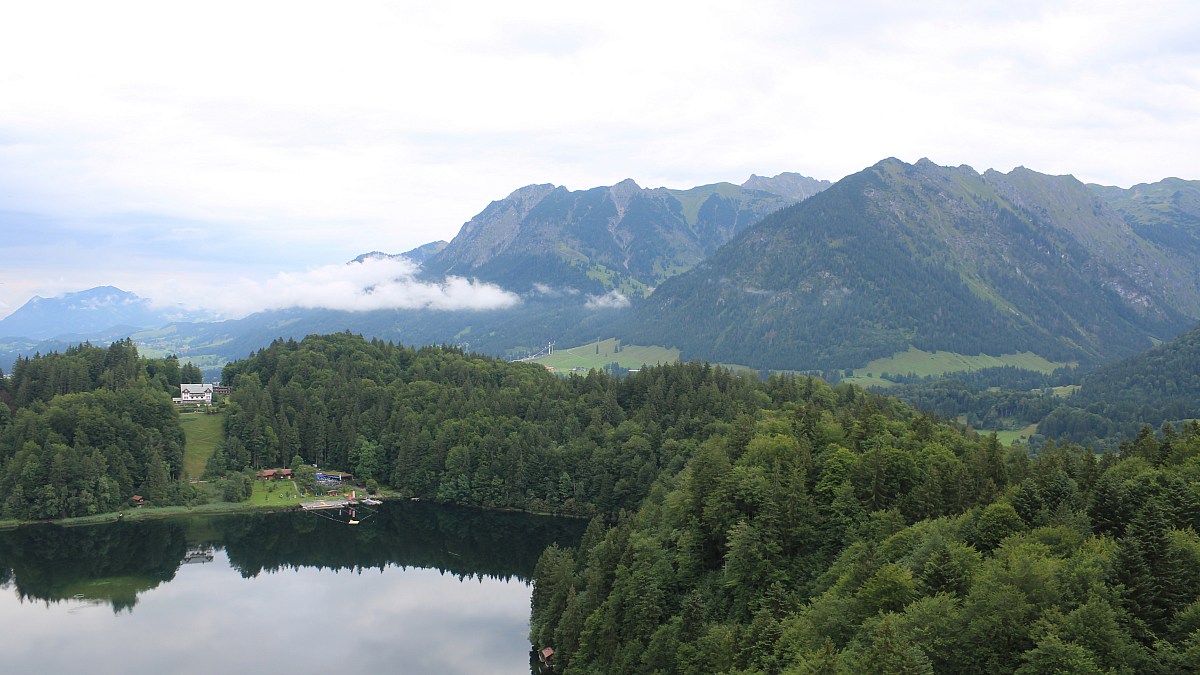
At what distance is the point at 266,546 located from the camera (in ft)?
319

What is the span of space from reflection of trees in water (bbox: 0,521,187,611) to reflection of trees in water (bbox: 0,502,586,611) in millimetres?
97

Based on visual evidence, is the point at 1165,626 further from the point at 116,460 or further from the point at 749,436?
the point at 116,460

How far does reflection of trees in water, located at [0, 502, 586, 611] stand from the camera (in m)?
84.3

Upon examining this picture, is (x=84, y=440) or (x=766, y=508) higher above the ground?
(x=84, y=440)

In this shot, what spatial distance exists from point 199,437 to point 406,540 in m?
50.2

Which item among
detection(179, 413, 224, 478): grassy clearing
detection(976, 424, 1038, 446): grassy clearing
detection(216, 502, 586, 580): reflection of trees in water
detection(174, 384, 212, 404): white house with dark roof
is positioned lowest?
detection(976, 424, 1038, 446): grassy clearing

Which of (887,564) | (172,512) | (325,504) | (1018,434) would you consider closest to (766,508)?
(887,564)

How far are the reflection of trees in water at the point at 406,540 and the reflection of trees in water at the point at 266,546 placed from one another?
0.37ft

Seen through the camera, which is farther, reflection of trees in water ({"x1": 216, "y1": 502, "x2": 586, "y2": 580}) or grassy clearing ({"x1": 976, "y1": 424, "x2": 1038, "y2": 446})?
grassy clearing ({"x1": 976, "y1": 424, "x2": 1038, "y2": 446})

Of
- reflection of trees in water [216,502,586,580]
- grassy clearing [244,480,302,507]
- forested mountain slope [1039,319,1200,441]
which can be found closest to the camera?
reflection of trees in water [216,502,586,580]

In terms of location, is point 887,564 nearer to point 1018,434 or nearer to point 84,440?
point 84,440

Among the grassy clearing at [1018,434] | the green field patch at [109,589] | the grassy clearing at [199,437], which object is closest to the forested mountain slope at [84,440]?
the grassy clearing at [199,437]

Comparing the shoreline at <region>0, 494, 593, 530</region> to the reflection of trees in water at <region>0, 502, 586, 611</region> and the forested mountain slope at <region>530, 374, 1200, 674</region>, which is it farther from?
the forested mountain slope at <region>530, 374, 1200, 674</region>

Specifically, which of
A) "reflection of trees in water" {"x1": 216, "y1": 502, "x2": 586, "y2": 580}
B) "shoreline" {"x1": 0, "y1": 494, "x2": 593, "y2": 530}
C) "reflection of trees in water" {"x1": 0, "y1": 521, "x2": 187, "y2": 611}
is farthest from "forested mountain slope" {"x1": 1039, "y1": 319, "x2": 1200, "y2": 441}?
"reflection of trees in water" {"x1": 0, "y1": 521, "x2": 187, "y2": 611}
